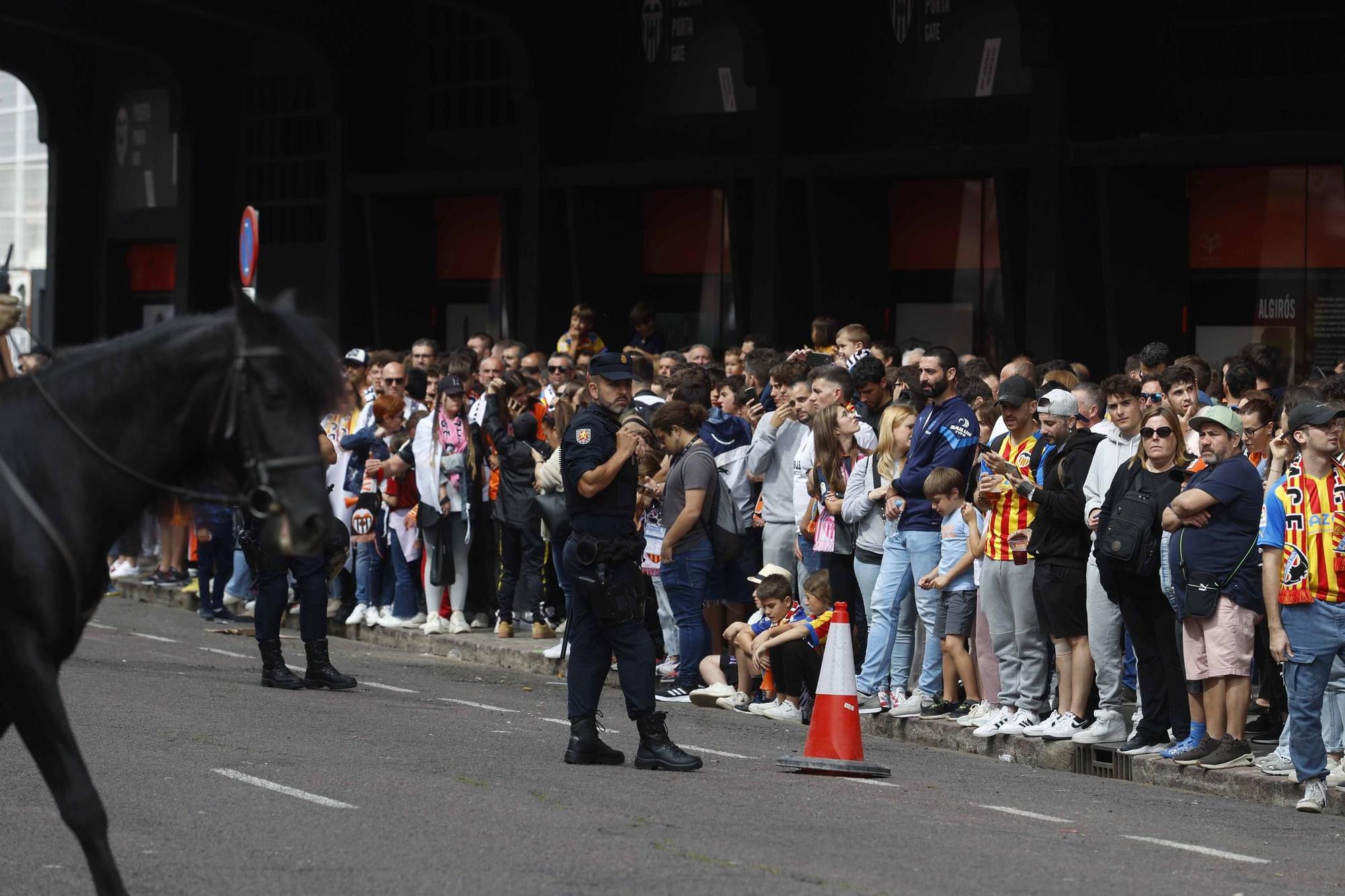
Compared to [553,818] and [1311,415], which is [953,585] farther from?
[553,818]

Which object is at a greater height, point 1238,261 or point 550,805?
point 1238,261

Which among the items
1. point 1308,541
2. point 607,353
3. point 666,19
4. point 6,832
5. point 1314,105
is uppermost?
point 666,19

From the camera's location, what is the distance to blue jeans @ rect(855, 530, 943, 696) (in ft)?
42.5

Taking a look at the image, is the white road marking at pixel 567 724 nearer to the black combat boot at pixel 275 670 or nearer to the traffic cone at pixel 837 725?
the traffic cone at pixel 837 725

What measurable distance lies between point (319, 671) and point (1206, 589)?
5.90m

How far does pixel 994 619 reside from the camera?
1238 centimetres

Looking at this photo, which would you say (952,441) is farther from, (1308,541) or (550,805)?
(550,805)

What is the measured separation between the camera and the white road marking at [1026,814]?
9.55 meters

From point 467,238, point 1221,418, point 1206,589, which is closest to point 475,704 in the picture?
point 1206,589

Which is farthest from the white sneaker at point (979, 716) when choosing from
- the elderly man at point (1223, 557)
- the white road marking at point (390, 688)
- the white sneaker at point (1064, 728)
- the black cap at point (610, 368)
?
the white road marking at point (390, 688)

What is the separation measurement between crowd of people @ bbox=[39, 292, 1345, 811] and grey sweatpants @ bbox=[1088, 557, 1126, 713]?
0.5 inches

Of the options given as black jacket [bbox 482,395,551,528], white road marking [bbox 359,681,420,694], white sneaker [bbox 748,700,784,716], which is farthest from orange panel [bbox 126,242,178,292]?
white sneaker [bbox 748,700,784,716]

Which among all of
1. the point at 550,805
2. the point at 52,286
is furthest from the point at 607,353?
the point at 52,286

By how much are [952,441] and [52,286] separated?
24407 mm
